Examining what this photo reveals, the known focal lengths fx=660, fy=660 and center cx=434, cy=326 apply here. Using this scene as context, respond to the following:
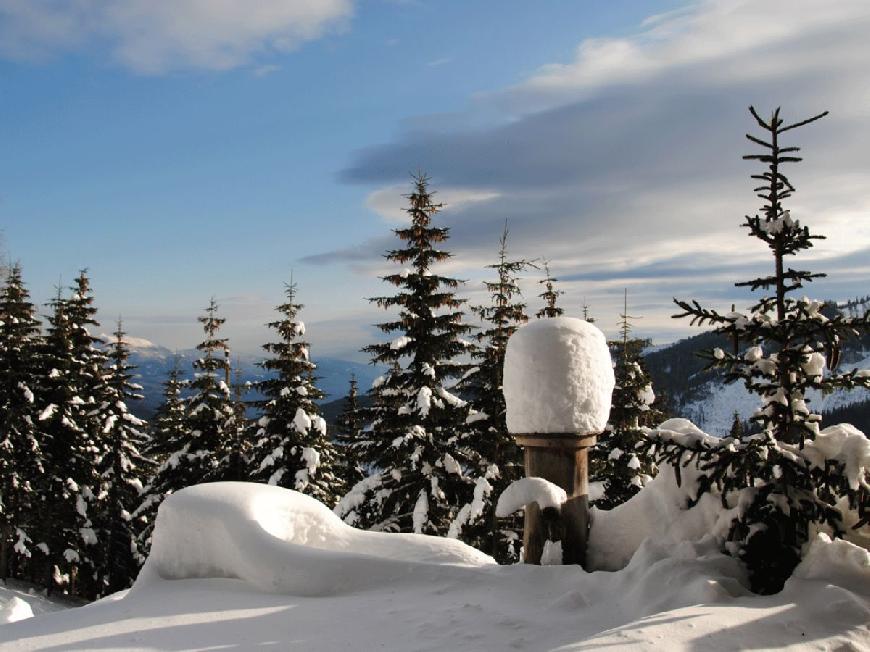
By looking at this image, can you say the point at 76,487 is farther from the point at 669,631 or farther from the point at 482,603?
the point at 669,631

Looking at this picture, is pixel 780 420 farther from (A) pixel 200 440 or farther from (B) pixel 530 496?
(A) pixel 200 440

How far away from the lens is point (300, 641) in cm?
436

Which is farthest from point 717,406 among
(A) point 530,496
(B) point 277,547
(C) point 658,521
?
(B) point 277,547

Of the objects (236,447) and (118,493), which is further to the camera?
(118,493)

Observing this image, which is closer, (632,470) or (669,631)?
(669,631)

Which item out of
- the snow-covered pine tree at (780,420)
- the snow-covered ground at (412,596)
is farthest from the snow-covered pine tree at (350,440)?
the snow-covered pine tree at (780,420)

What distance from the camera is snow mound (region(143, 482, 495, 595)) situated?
5527 mm

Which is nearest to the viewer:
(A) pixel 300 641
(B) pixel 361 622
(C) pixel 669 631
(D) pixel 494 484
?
(C) pixel 669 631

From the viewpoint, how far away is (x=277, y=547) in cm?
566

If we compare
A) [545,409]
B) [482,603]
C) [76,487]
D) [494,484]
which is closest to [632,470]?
[494,484]

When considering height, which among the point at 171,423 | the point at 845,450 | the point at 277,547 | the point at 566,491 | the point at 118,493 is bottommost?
the point at 118,493

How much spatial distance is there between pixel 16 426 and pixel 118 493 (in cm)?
457

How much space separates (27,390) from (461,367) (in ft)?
49.0

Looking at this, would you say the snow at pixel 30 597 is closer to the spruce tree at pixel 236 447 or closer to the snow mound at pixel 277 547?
the spruce tree at pixel 236 447
